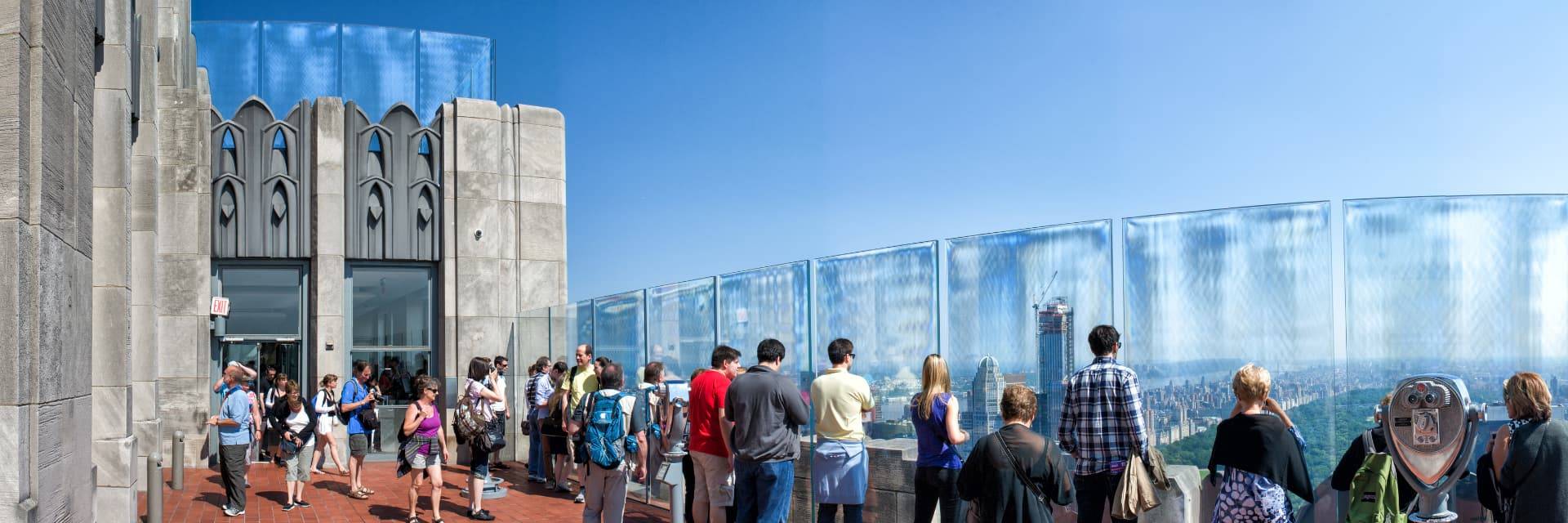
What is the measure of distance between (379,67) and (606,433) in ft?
40.9

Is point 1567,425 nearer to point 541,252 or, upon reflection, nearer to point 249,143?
point 541,252

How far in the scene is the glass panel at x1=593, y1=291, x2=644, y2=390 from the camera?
1289 centimetres

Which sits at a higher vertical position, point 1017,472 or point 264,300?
point 264,300

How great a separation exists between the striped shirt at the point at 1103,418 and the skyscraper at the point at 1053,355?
38.4 inches

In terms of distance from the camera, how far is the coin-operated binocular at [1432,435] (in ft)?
16.8

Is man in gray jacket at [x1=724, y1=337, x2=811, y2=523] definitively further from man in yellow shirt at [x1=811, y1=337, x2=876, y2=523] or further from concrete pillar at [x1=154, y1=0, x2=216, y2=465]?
concrete pillar at [x1=154, y1=0, x2=216, y2=465]

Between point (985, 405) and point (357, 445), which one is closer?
point (985, 405)

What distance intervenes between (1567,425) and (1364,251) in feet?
4.29

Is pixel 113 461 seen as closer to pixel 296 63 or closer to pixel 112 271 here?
pixel 112 271

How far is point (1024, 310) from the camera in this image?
25.4 feet

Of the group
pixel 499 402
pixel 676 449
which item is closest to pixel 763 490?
pixel 676 449

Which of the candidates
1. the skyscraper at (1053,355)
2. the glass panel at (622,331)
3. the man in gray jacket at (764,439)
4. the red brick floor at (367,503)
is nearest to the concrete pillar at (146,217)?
the red brick floor at (367,503)

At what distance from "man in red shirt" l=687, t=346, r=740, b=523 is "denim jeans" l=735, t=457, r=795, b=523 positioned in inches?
14.8

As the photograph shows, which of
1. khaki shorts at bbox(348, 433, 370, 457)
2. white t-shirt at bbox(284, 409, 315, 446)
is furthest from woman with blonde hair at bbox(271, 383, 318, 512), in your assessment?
khaki shorts at bbox(348, 433, 370, 457)
